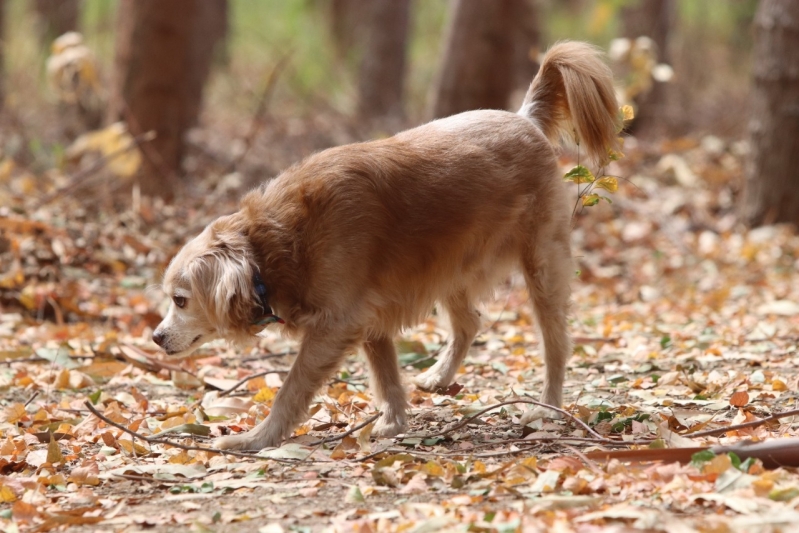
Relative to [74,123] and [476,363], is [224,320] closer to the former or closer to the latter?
[476,363]

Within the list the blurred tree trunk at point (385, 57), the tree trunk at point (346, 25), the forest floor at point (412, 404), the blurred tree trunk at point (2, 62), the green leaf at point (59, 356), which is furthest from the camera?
the tree trunk at point (346, 25)

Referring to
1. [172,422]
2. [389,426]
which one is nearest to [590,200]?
[389,426]

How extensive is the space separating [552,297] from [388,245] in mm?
958

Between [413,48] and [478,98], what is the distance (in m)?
10.8

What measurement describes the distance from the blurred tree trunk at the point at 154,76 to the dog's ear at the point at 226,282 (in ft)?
16.4

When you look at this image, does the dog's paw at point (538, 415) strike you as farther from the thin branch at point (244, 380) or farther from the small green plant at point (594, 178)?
the thin branch at point (244, 380)

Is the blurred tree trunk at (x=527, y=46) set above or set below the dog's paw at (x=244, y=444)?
above

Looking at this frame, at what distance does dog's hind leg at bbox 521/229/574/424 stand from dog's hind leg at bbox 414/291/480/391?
522 mm

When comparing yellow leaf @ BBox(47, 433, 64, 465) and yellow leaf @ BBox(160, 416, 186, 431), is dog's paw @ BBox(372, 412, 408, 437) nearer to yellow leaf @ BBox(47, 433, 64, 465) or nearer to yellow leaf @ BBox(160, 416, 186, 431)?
yellow leaf @ BBox(160, 416, 186, 431)

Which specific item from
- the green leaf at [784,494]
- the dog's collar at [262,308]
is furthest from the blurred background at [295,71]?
the green leaf at [784,494]

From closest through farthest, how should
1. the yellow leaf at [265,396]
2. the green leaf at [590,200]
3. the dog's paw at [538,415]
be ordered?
1. the dog's paw at [538,415]
2. the green leaf at [590,200]
3. the yellow leaf at [265,396]

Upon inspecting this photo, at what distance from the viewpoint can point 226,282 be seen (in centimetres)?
393

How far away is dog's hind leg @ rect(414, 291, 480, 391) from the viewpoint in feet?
16.4

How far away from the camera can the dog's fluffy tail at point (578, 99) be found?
4598 millimetres
